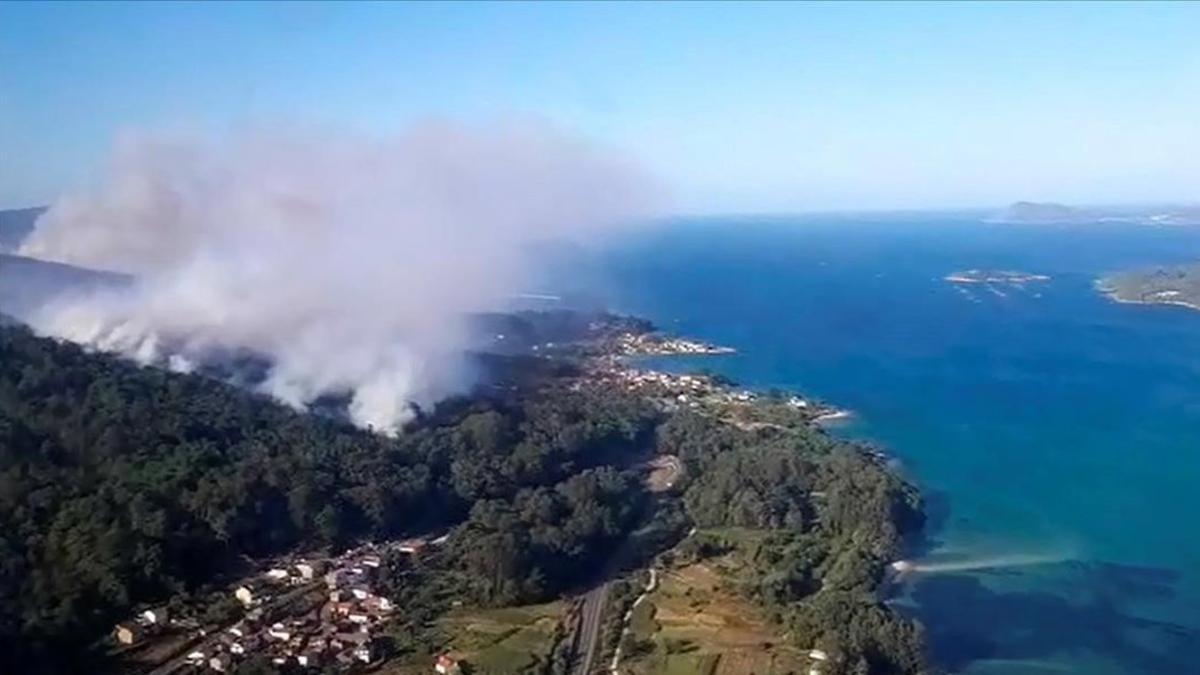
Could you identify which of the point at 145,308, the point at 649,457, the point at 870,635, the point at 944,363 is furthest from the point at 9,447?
A: the point at 944,363

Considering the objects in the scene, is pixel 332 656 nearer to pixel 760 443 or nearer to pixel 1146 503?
pixel 760 443

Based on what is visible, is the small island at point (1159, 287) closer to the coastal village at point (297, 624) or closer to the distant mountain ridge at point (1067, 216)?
the coastal village at point (297, 624)

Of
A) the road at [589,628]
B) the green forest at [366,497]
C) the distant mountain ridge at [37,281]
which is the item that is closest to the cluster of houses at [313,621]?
the green forest at [366,497]

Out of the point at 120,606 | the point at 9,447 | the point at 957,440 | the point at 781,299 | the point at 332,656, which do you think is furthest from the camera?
the point at 781,299

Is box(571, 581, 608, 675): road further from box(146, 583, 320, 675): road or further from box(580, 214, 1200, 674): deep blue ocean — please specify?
box(580, 214, 1200, 674): deep blue ocean

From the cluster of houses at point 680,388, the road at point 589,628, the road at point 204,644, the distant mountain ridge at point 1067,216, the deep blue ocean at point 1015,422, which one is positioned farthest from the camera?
the distant mountain ridge at point 1067,216

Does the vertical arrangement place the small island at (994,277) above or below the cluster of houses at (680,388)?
above
